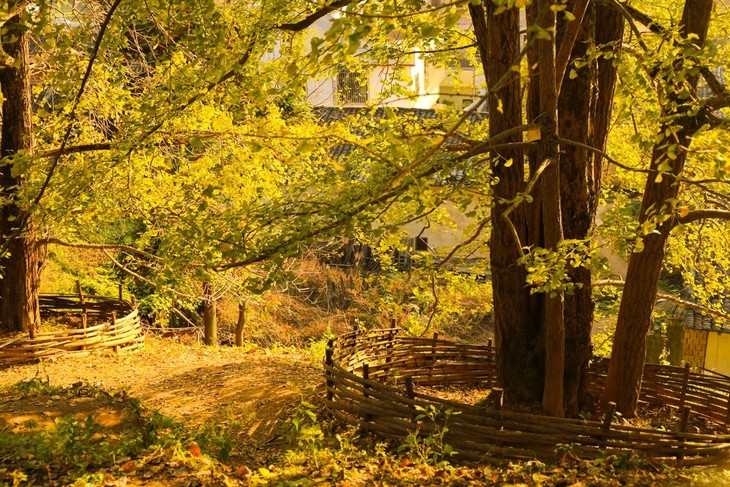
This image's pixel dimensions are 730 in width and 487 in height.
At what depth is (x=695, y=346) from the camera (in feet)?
45.0

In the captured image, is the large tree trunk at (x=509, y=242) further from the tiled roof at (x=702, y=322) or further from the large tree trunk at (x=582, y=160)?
the tiled roof at (x=702, y=322)

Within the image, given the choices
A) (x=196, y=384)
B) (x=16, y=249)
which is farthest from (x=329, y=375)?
(x=16, y=249)

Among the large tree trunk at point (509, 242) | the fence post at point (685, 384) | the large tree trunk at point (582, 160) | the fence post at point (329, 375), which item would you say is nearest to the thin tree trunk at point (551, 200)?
the large tree trunk at point (509, 242)

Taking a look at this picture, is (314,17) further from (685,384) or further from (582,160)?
(685,384)

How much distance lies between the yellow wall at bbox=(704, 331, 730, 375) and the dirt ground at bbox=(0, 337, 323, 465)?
326 inches

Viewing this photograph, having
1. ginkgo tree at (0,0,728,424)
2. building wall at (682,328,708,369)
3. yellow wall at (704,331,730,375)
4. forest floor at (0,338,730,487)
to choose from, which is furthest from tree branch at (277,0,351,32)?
yellow wall at (704,331,730,375)

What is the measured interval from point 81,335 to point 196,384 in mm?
2353

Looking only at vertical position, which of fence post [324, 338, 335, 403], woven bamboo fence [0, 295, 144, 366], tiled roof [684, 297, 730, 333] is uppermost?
fence post [324, 338, 335, 403]

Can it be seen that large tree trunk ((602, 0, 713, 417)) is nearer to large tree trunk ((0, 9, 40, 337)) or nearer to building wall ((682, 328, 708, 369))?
large tree trunk ((0, 9, 40, 337))

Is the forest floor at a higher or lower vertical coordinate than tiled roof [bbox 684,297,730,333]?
higher

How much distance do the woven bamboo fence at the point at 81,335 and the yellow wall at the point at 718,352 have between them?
34.5 ft

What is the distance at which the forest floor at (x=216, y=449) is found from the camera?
3.88 meters

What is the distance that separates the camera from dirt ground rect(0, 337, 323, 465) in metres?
5.64

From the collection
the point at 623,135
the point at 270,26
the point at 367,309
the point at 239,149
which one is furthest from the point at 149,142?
the point at 367,309
